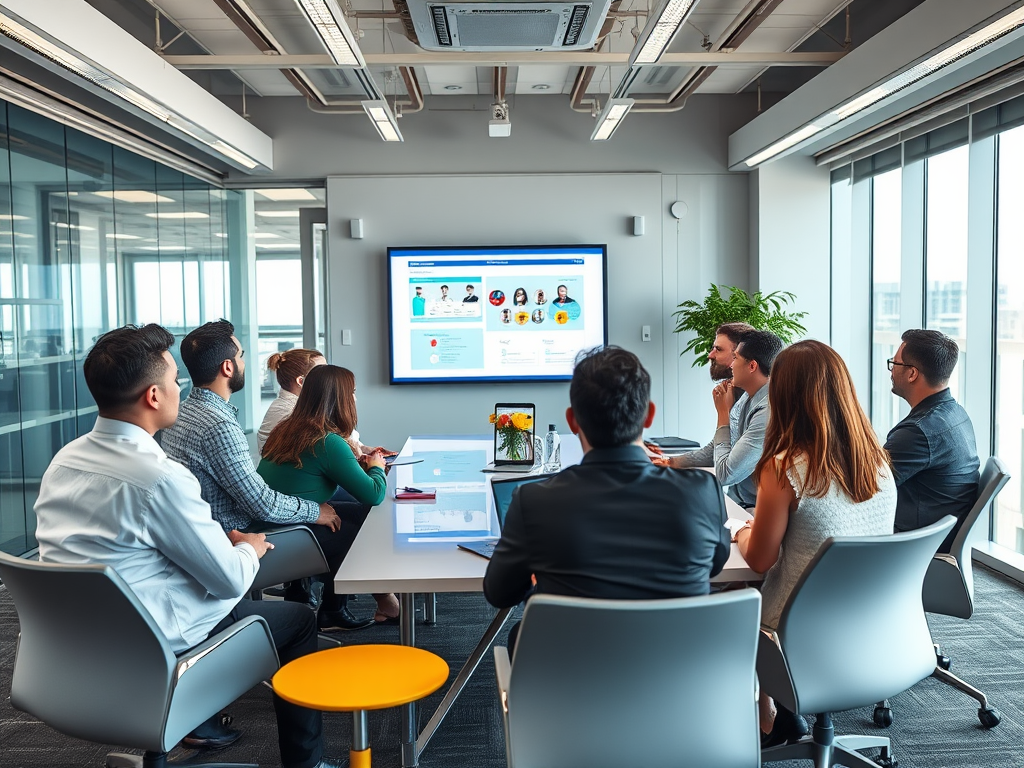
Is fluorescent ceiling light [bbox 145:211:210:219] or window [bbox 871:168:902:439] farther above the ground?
fluorescent ceiling light [bbox 145:211:210:219]

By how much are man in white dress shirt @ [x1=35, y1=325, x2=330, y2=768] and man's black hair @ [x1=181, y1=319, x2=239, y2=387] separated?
65 cm

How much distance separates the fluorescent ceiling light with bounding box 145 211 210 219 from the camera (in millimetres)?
6011

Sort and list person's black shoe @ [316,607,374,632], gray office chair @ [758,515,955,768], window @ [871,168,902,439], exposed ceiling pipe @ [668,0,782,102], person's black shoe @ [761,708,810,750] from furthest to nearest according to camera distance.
Result: window @ [871,168,902,439] → exposed ceiling pipe @ [668,0,782,102] → person's black shoe @ [316,607,374,632] → person's black shoe @ [761,708,810,750] → gray office chair @ [758,515,955,768]

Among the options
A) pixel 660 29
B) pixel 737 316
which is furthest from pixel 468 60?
pixel 737 316

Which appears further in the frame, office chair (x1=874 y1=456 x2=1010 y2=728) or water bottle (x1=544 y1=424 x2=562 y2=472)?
water bottle (x1=544 y1=424 x2=562 y2=472)

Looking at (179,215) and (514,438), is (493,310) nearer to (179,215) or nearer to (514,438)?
(179,215)

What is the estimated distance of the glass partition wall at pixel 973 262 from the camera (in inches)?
180

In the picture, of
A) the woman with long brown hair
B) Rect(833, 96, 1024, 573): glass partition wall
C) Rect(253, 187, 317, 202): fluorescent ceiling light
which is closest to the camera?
the woman with long brown hair

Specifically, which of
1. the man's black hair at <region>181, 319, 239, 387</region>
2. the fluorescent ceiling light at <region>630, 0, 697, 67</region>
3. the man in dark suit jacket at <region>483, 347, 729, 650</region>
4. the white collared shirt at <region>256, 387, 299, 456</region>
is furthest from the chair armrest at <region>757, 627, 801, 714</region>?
the white collared shirt at <region>256, 387, 299, 456</region>

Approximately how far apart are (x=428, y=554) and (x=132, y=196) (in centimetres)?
424

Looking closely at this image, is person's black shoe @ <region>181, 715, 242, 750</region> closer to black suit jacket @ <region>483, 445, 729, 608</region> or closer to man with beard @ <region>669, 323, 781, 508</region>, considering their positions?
black suit jacket @ <region>483, 445, 729, 608</region>

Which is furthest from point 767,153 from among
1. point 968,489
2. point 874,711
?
point 874,711

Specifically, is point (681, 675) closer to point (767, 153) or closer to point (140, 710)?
point (140, 710)

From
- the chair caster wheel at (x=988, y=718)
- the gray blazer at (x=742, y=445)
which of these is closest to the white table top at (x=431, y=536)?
the gray blazer at (x=742, y=445)
